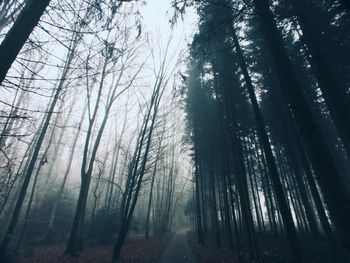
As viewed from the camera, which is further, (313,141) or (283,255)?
(283,255)

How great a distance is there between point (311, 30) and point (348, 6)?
7.78 metres

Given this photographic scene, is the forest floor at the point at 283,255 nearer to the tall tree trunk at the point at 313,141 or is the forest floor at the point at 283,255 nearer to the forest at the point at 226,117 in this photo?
the forest at the point at 226,117

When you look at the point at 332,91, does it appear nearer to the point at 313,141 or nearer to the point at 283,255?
the point at 313,141

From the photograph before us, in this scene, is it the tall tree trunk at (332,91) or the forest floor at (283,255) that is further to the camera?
the forest floor at (283,255)

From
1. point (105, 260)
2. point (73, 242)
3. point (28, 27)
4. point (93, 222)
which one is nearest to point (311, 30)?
point (28, 27)

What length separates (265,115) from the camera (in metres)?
16.5

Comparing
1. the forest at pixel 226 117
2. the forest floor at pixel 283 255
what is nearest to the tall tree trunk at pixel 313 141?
the forest at pixel 226 117

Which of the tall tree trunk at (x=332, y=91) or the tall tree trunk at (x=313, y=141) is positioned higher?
the tall tree trunk at (x=332, y=91)

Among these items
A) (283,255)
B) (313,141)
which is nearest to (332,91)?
(313,141)

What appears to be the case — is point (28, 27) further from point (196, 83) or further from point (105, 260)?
point (196, 83)

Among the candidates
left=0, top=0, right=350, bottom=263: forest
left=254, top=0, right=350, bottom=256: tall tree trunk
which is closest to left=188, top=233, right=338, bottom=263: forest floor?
left=0, top=0, right=350, bottom=263: forest

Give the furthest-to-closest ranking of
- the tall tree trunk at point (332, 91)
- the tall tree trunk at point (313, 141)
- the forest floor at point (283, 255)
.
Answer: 1. the forest floor at point (283, 255)
2. the tall tree trunk at point (332, 91)
3. the tall tree trunk at point (313, 141)

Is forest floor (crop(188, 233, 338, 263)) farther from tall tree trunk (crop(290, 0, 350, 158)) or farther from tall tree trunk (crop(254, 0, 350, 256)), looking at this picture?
tall tree trunk (crop(254, 0, 350, 256))

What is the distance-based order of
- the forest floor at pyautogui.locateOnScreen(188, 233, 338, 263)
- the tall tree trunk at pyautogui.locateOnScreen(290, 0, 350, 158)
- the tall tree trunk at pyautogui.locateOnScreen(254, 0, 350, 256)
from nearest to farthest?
the tall tree trunk at pyautogui.locateOnScreen(254, 0, 350, 256)
the tall tree trunk at pyautogui.locateOnScreen(290, 0, 350, 158)
the forest floor at pyautogui.locateOnScreen(188, 233, 338, 263)
